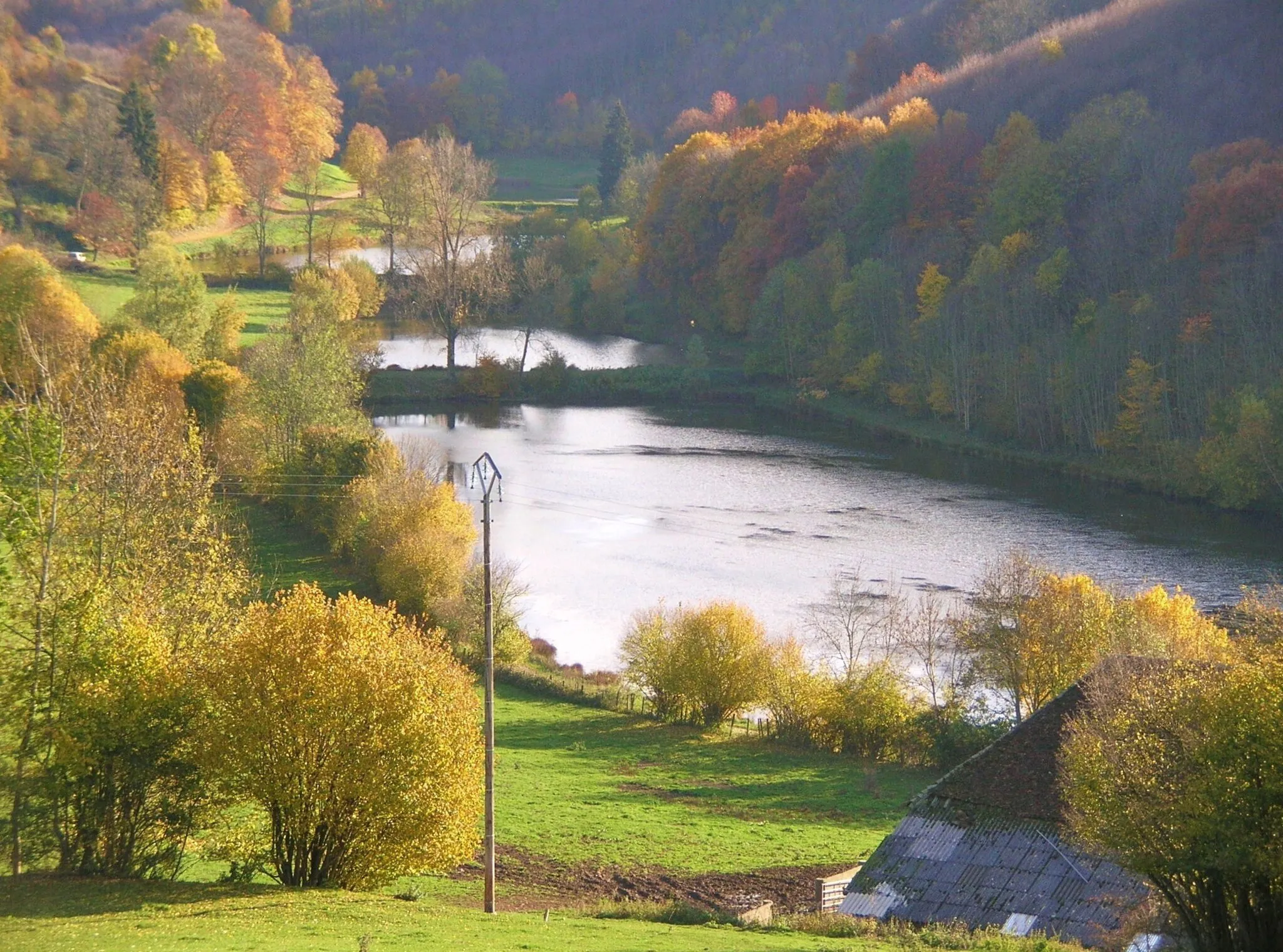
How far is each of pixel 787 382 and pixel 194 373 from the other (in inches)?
1253

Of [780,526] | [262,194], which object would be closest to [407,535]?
[780,526]

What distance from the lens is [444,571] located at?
117 ft

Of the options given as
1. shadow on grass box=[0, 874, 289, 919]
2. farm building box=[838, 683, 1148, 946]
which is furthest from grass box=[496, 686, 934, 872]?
shadow on grass box=[0, 874, 289, 919]

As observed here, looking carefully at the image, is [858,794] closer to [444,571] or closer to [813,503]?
[444,571]

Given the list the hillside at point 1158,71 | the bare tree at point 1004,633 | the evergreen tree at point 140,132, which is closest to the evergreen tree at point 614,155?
the hillside at point 1158,71

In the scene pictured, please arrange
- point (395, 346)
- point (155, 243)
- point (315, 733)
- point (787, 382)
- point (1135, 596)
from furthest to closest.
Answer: point (395, 346), point (787, 382), point (155, 243), point (1135, 596), point (315, 733)

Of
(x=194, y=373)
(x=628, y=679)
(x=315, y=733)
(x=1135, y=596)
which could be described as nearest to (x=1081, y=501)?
(x=1135, y=596)

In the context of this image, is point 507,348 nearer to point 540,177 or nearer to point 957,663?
point 540,177

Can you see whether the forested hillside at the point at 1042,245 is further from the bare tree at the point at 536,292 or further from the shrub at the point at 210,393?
the shrub at the point at 210,393

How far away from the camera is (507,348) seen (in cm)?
7488

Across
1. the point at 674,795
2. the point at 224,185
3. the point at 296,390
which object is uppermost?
the point at 224,185

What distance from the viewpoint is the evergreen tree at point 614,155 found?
332 feet

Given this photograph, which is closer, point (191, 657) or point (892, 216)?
point (191, 657)

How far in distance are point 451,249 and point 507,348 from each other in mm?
6262
